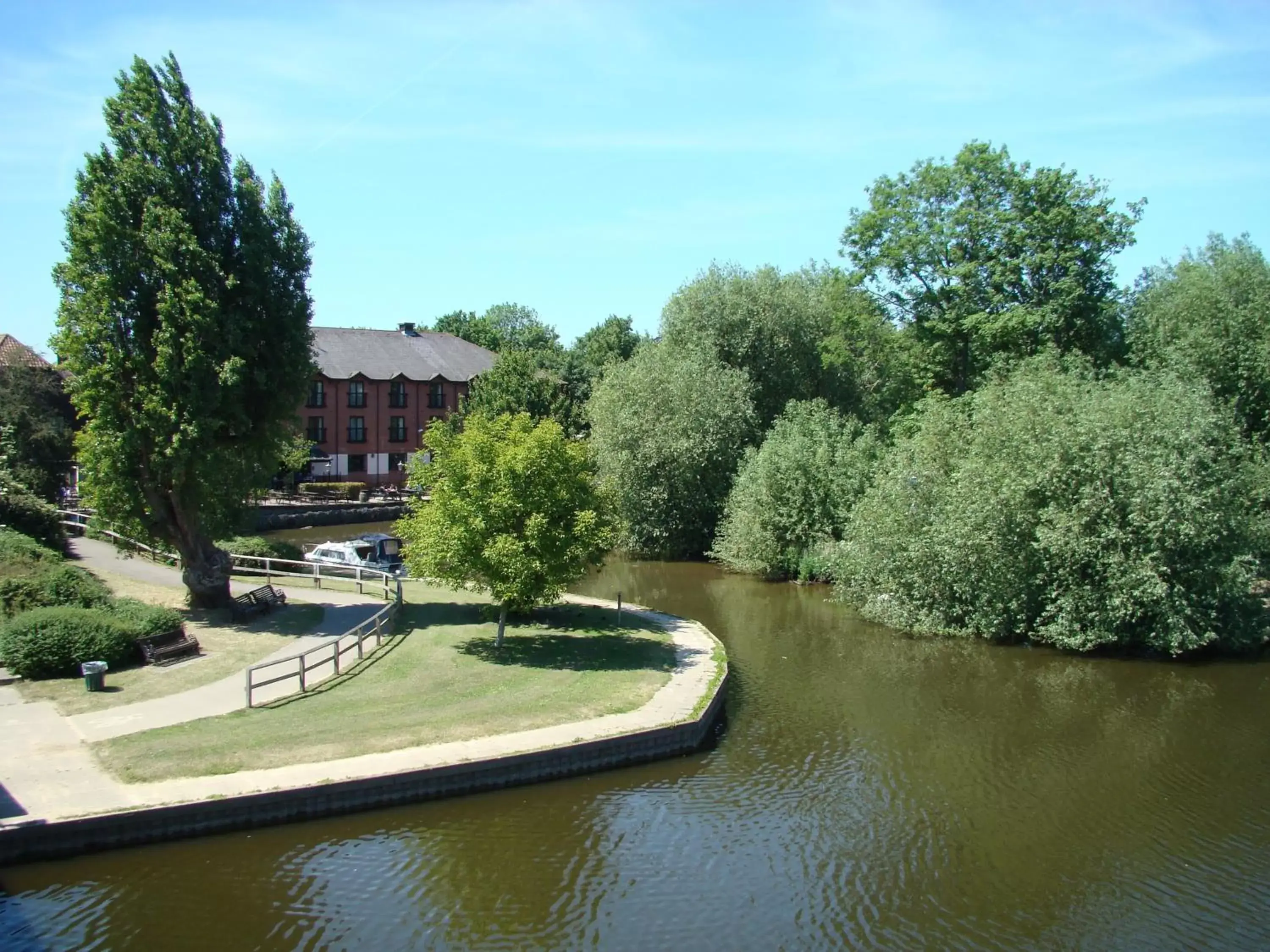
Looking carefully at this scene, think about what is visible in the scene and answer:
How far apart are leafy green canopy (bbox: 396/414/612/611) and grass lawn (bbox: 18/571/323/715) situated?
14.2ft

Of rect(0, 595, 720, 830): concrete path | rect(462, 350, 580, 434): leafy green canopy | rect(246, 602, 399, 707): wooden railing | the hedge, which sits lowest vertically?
rect(0, 595, 720, 830): concrete path

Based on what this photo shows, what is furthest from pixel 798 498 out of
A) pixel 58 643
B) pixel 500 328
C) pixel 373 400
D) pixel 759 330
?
pixel 500 328

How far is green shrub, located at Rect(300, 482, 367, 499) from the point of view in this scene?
219ft

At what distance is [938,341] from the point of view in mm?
42781

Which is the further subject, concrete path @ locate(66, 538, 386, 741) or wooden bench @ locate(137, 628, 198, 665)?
A: wooden bench @ locate(137, 628, 198, 665)

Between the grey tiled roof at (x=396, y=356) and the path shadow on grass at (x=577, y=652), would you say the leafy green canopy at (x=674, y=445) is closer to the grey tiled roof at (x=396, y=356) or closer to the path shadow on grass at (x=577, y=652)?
the path shadow on grass at (x=577, y=652)

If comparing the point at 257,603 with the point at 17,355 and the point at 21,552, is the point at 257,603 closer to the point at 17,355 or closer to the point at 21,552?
the point at 21,552

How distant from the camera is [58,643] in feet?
69.7

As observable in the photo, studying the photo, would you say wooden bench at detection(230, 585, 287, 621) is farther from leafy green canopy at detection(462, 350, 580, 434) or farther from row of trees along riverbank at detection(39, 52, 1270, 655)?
leafy green canopy at detection(462, 350, 580, 434)

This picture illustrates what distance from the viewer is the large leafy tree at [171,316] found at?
2606 centimetres

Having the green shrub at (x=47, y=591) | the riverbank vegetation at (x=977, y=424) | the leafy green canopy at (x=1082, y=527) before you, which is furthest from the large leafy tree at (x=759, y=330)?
the green shrub at (x=47, y=591)

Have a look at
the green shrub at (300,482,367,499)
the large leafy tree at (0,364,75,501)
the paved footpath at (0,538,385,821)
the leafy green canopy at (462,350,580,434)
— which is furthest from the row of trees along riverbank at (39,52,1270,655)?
the green shrub at (300,482,367,499)

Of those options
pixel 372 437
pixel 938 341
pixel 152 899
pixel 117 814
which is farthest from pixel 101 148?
pixel 372 437

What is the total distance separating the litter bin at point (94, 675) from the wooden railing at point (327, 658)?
9.83 ft
